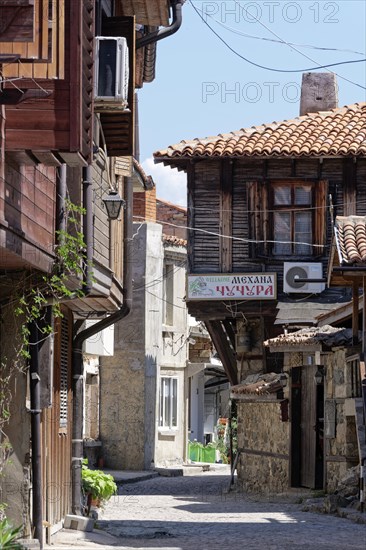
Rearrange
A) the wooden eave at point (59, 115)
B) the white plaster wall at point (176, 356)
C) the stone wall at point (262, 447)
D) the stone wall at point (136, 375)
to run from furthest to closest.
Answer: the white plaster wall at point (176, 356) → the stone wall at point (136, 375) → the stone wall at point (262, 447) → the wooden eave at point (59, 115)

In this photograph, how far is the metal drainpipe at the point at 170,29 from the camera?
708 inches

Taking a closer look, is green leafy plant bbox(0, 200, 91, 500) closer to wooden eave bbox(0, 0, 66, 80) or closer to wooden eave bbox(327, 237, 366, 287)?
wooden eave bbox(0, 0, 66, 80)

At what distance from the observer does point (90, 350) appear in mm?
25203

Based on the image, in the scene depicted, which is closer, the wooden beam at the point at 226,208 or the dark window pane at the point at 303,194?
the wooden beam at the point at 226,208

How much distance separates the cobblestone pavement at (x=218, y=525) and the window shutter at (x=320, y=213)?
6.71 meters

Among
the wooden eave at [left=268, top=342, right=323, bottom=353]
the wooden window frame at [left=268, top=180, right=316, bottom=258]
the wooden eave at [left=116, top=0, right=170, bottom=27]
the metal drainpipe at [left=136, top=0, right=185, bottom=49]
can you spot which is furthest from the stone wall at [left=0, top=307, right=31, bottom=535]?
the wooden window frame at [left=268, top=180, right=316, bottom=258]

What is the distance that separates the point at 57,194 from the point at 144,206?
2468 cm

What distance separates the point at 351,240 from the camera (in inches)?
740

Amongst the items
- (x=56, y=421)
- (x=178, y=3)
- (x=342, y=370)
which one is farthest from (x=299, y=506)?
(x=178, y=3)

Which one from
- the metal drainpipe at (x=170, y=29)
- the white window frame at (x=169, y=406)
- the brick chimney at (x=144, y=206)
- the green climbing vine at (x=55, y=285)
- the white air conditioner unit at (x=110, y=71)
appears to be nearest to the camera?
the green climbing vine at (x=55, y=285)

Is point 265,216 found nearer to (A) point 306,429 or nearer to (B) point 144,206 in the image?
(A) point 306,429

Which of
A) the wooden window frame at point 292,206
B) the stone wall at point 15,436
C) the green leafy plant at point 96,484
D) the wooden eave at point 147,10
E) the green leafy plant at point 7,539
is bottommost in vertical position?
the green leafy plant at point 7,539

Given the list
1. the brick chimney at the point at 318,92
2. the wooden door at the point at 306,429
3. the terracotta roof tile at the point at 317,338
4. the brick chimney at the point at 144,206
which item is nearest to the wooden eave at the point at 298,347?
the terracotta roof tile at the point at 317,338

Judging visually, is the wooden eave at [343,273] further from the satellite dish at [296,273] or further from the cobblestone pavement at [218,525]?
the satellite dish at [296,273]
